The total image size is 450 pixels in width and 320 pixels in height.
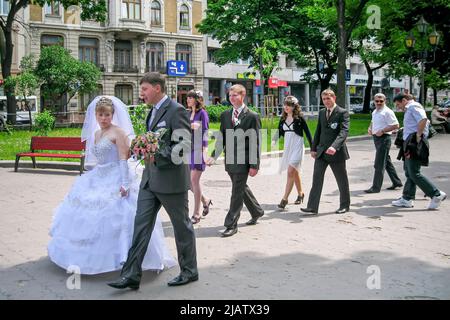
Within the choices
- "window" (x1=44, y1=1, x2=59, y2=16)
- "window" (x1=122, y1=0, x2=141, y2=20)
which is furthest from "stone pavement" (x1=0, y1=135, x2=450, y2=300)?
"window" (x1=122, y1=0, x2=141, y2=20)

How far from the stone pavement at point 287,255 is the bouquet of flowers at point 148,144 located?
1231 mm

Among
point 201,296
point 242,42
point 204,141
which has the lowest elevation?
point 201,296

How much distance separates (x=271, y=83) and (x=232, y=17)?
240 inches

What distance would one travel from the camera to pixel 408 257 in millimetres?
5855

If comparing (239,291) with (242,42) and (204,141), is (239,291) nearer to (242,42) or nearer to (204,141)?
(204,141)

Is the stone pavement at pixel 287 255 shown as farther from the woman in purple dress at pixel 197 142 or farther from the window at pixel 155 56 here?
the window at pixel 155 56

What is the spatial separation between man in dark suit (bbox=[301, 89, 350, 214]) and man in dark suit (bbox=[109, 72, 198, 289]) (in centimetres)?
364

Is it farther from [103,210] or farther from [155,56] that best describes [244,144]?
[155,56]

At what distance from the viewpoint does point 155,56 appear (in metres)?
49.8

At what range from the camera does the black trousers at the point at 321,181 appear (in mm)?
8281

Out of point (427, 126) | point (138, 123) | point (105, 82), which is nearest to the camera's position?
point (427, 126)

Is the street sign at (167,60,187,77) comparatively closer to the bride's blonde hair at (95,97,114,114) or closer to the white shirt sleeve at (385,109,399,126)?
the white shirt sleeve at (385,109,399,126)

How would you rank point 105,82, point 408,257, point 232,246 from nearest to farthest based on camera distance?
point 408,257
point 232,246
point 105,82

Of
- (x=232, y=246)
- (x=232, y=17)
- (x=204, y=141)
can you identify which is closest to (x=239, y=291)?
(x=232, y=246)
